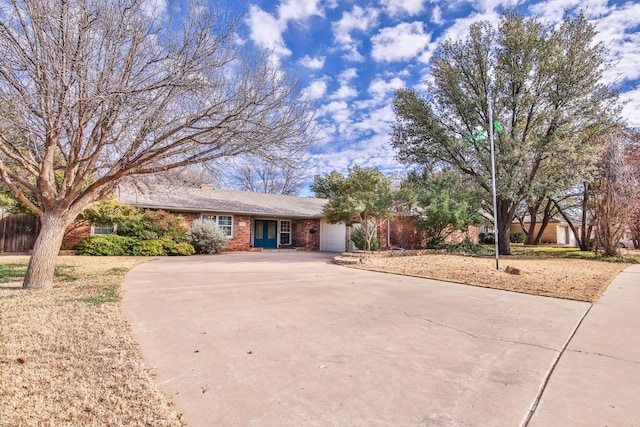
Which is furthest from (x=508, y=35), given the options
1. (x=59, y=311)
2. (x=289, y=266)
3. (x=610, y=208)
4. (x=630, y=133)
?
(x=59, y=311)

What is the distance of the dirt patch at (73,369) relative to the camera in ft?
7.90

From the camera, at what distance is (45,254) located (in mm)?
6863

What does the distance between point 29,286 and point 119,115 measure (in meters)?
3.82

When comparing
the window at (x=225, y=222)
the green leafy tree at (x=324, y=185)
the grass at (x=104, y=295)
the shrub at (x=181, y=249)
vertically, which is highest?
the green leafy tree at (x=324, y=185)

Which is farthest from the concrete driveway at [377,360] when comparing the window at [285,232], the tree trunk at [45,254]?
the window at [285,232]

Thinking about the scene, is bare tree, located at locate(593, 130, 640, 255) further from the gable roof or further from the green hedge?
the green hedge

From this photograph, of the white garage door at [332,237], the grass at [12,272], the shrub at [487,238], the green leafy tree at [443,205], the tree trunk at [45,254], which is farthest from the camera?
the shrub at [487,238]

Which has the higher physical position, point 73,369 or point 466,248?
point 466,248

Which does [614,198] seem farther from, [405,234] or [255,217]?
[255,217]

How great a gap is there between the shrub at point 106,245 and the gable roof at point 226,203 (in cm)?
175

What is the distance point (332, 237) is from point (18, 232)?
14889 mm

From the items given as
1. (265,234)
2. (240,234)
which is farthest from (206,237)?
(265,234)

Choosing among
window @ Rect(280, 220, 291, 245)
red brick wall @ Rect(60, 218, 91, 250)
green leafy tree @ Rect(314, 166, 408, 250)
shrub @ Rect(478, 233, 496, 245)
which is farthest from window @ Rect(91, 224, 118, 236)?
shrub @ Rect(478, 233, 496, 245)

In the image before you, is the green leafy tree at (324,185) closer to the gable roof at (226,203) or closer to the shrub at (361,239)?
the gable roof at (226,203)
